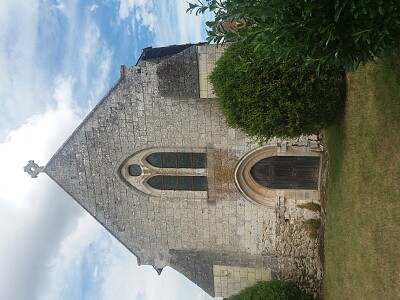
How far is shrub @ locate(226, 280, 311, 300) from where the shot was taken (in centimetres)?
1262

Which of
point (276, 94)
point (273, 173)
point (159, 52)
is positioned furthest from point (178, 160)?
point (159, 52)

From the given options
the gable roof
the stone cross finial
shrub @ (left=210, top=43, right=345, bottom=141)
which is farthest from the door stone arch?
the gable roof

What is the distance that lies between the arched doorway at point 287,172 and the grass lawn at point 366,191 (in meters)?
1.20

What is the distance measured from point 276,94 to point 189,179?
4874mm

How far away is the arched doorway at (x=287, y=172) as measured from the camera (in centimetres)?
1384

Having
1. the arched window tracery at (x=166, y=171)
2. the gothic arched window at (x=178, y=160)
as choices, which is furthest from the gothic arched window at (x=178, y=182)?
the gothic arched window at (x=178, y=160)

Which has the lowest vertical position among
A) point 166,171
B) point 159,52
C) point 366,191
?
point 166,171

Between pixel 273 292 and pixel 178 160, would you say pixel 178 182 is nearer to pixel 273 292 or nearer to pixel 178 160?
pixel 178 160

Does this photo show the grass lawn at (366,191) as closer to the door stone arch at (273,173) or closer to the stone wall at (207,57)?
the door stone arch at (273,173)

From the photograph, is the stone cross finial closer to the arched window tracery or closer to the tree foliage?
the arched window tracery

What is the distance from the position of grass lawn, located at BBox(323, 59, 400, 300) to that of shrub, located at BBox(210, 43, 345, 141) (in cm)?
59

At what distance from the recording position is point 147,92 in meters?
13.4

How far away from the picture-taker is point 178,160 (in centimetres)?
1445

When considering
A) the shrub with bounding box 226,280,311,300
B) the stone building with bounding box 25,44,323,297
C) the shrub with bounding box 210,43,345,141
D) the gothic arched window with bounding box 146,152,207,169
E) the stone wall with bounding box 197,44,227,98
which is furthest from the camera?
the gothic arched window with bounding box 146,152,207,169
